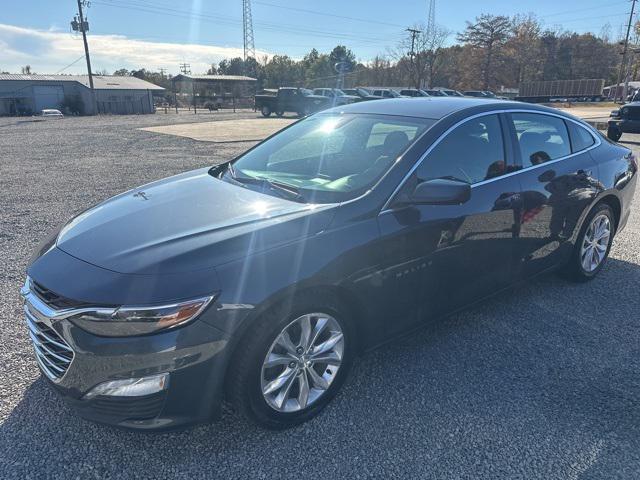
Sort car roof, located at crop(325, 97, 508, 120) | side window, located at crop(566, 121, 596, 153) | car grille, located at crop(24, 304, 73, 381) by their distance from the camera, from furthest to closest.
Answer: side window, located at crop(566, 121, 596, 153) → car roof, located at crop(325, 97, 508, 120) → car grille, located at crop(24, 304, 73, 381)

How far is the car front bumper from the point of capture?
2051 mm

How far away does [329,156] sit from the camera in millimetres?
3348

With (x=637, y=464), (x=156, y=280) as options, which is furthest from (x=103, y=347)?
(x=637, y=464)

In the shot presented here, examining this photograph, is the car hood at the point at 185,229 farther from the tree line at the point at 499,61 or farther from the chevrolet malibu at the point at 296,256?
the tree line at the point at 499,61

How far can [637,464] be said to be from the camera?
2303 millimetres

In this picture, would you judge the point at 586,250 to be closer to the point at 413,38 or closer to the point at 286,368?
the point at 286,368

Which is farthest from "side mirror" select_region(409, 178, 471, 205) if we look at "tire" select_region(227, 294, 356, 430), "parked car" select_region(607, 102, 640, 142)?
"parked car" select_region(607, 102, 640, 142)

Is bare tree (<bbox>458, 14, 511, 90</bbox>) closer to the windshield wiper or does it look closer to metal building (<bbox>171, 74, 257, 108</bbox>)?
metal building (<bbox>171, 74, 257, 108</bbox>)

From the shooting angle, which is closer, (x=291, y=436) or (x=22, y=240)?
(x=291, y=436)

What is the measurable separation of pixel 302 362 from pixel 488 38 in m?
86.3

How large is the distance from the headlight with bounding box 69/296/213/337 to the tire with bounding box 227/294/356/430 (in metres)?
0.36

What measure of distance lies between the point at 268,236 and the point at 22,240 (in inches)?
175

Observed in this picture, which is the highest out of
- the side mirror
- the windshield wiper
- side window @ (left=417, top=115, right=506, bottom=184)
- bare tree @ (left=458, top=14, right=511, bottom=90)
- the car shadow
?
bare tree @ (left=458, top=14, right=511, bottom=90)

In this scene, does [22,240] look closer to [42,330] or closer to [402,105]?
[42,330]
